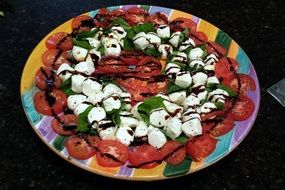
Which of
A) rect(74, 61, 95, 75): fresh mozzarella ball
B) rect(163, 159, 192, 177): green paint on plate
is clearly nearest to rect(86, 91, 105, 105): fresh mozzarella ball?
rect(74, 61, 95, 75): fresh mozzarella ball

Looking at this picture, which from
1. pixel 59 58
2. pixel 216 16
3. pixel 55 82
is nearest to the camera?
pixel 55 82

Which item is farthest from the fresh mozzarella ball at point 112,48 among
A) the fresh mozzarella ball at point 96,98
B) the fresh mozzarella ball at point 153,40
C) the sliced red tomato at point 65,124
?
the sliced red tomato at point 65,124

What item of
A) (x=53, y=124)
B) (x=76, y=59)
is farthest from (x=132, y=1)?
(x=53, y=124)

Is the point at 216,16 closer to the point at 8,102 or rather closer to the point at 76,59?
the point at 76,59

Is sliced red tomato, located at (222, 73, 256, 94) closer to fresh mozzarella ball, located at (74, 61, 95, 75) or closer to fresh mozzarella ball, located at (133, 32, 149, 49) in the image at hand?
fresh mozzarella ball, located at (133, 32, 149, 49)

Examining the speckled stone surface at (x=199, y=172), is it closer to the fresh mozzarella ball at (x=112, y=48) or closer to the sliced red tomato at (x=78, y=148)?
the sliced red tomato at (x=78, y=148)

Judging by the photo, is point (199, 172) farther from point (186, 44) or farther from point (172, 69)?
point (186, 44)

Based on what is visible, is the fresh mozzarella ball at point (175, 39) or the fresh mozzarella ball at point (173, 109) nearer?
the fresh mozzarella ball at point (173, 109)
